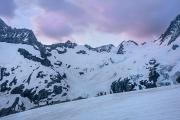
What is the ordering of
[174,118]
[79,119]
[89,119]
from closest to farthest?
1. [174,118]
2. [89,119]
3. [79,119]

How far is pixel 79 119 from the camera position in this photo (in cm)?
8388

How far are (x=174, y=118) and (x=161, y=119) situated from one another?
304cm

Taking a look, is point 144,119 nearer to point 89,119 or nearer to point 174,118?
point 174,118

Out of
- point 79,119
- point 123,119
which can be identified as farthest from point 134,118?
point 79,119

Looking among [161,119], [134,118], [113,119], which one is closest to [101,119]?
[113,119]

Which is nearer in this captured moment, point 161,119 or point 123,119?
point 161,119

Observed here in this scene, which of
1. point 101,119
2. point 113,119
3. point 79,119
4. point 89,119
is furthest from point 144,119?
point 79,119

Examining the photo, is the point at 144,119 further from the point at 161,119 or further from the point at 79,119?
the point at 79,119

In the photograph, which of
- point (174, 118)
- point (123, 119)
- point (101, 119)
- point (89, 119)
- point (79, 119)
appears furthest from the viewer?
point (79, 119)

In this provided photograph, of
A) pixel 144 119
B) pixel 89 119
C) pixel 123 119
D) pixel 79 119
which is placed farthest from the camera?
pixel 79 119

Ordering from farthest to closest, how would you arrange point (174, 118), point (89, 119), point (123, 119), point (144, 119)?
point (89, 119), point (123, 119), point (144, 119), point (174, 118)

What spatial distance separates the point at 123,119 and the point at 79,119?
21934 millimetres

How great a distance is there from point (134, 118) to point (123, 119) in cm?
237

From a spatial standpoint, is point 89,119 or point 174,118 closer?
point 174,118
